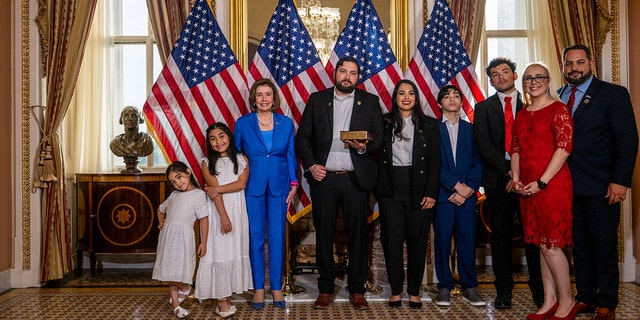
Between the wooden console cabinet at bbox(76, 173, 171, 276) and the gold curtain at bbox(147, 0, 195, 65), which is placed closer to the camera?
the gold curtain at bbox(147, 0, 195, 65)

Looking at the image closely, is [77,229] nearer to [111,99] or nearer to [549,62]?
[111,99]

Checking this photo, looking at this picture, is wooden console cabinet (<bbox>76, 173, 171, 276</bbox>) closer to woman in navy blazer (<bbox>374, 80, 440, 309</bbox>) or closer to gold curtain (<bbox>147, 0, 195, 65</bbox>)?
gold curtain (<bbox>147, 0, 195, 65</bbox>)

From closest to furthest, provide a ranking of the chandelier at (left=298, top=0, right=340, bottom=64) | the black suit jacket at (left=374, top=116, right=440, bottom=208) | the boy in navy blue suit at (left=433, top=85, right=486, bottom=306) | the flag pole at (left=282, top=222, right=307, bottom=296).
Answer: the black suit jacket at (left=374, top=116, right=440, bottom=208) → the boy in navy blue suit at (left=433, top=85, right=486, bottom=306) → the flag pole at (left=282, top=222, right=307, bottom=296) → the chandelier at (left=298, top=0, right=340, bottom=64)

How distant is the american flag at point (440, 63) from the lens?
4941 mm

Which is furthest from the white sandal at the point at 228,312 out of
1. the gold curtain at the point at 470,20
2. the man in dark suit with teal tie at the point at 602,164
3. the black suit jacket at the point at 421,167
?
the gold curtain at the point at 470,20

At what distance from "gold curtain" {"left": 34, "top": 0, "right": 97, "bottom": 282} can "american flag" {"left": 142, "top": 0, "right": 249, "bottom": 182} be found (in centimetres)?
104

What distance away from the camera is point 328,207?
4.27 meters

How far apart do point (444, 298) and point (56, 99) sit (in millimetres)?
3732

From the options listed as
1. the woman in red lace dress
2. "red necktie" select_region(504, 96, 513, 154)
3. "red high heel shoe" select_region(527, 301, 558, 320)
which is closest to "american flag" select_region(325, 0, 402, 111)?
"red necktie" select_region(504, 96, 513, 154)

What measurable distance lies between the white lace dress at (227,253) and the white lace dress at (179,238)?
0.10 m

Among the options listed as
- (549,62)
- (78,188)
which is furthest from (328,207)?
(549,62)

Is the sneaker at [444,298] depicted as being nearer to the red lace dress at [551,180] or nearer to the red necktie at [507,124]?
the red lace dress at [551,180]

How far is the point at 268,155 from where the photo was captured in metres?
4.31

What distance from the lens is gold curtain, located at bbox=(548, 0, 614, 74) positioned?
17.2ft
